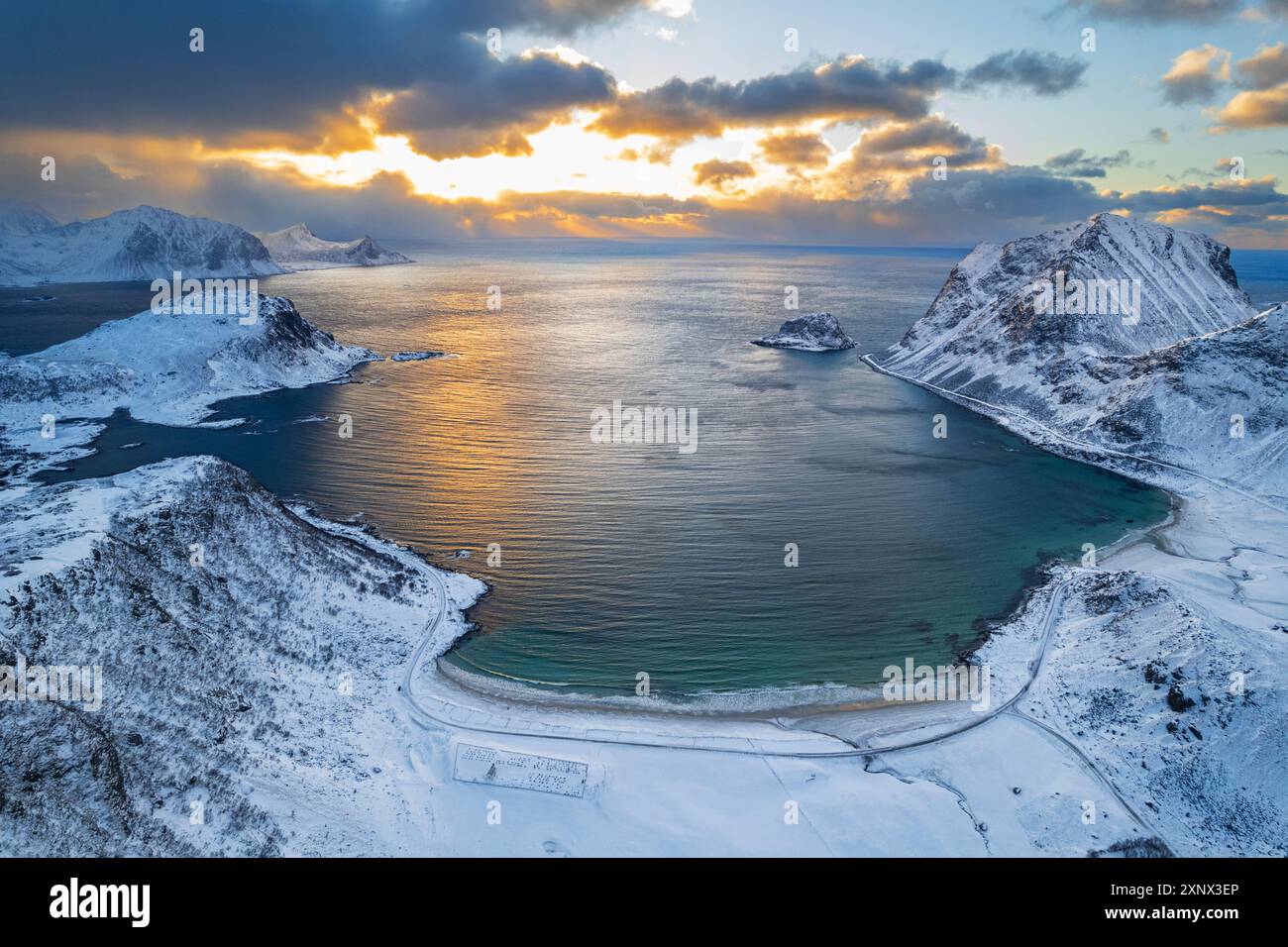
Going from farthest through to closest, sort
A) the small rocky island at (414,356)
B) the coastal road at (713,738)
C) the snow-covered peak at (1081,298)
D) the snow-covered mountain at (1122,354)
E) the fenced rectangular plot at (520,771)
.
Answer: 1. the small rocky island at (414,356)
2. the snow-covered peak at (1081,298)
3. the snow-covered mountain at (1122,354)
4. the coastal road at (713,738)
5. the fenced rectangular plot at (520,771)

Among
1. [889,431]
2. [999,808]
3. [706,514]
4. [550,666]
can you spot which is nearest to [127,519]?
[550,666]

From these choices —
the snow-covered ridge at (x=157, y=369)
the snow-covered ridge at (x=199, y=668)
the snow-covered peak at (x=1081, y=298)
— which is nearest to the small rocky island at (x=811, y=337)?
the snow-covered peak at (x=1081, y=298)

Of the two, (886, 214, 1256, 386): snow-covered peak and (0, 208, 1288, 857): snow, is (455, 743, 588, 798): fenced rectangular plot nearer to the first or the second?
(0, 208, 1288, 857): snow

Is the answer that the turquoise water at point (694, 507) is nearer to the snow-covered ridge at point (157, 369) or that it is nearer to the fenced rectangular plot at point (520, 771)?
the snow-covered ridge at point (157, 369)

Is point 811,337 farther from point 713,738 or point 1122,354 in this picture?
point 713,738

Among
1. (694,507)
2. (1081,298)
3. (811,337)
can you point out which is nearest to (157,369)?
(694,507)

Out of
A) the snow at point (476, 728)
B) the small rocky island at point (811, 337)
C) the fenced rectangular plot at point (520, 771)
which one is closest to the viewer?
the snow at point (476, 728)
